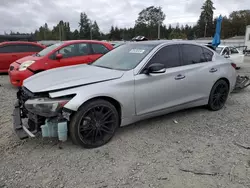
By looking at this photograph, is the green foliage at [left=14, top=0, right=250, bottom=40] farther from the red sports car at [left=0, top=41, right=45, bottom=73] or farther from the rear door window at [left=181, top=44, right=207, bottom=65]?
the rear door window at [left=181, top=44, right=207, bottom=65]

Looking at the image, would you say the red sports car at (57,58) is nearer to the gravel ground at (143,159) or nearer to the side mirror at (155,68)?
the gravel ground at (143,159)

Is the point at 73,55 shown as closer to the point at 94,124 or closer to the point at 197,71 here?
the point at 197,71

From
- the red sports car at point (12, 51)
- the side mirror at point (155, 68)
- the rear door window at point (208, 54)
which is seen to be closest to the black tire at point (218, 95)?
the rear door window at point (208, 54)

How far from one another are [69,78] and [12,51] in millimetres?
7163

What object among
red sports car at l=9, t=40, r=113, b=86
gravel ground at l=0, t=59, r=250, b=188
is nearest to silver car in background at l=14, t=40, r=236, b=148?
gravel ground at l=0, t=59, r=250, b=188

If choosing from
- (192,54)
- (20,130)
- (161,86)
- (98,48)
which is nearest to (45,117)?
(20,130)

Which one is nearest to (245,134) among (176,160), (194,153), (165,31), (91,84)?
(194,153)

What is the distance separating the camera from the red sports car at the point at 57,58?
20.3 feet

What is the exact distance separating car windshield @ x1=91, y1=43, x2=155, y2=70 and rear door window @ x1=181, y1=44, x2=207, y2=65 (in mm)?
724

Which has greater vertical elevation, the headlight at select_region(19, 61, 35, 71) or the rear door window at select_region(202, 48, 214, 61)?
the rear door window at select_region(202, 48, 214, 61)

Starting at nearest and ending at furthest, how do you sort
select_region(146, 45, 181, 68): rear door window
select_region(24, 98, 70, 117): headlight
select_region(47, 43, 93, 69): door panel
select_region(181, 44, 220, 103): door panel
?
select_region(24, 98, 70, 117): headlight → select_region(146, 45, 181, 68): rear door window → select_region(181, 44, 220, 103): door panel → select_region(47, 43, 93, 69): door panel

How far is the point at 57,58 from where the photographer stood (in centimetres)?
638

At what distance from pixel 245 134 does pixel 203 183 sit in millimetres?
1712

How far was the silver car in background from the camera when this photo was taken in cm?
292
